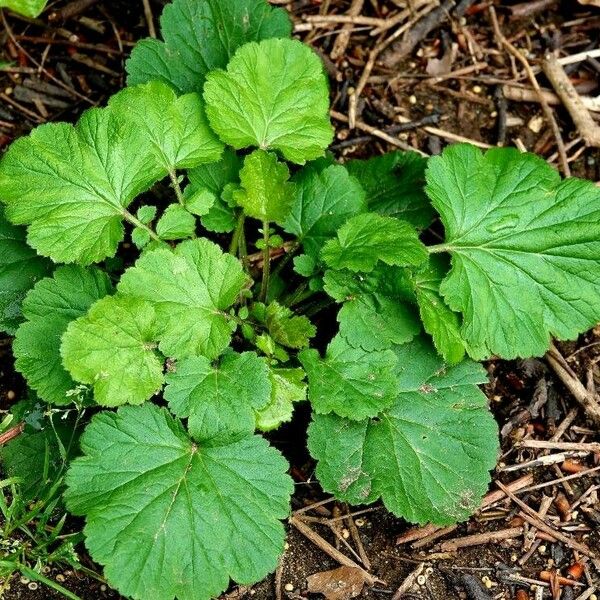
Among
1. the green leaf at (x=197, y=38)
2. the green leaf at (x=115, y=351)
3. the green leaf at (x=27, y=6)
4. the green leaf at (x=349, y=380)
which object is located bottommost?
the green leaf at (x=349, y=380)

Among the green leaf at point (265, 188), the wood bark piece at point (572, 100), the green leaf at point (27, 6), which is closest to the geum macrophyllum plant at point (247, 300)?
the green leaf at point (265, 188)

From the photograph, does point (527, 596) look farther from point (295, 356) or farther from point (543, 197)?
point (543, 197)

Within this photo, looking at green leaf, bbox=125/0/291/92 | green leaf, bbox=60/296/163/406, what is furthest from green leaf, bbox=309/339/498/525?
green leaf, bbox=125/0/291/92

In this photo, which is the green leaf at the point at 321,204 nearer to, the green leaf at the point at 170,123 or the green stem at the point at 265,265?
the green stem at the point at 265,265

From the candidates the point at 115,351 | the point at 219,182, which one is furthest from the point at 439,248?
the point at 115,351

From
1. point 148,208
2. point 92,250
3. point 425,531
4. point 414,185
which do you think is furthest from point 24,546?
point 414,185

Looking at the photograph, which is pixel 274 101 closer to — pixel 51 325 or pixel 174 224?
pixel 174 224
